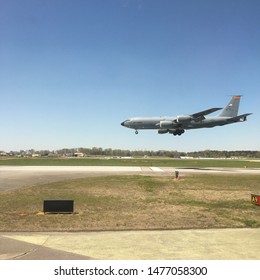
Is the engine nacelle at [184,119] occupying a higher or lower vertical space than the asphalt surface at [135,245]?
higher

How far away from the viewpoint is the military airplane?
225 ft

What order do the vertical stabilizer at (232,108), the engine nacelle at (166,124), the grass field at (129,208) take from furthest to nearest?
the vertical stabilizer at (232,108) → the engine nacelle at (166,124) → the grass field at (129,208)

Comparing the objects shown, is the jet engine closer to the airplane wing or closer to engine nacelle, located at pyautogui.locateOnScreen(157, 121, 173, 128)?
engine nacelle, located at pyautogui.locateOnScreen(157, 121, 173, 128)

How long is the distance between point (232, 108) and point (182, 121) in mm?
15956

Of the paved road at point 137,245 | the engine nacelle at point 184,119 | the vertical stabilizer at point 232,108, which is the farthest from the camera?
the vertical stabilizer at point 232,108

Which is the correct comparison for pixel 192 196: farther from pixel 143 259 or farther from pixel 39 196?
pixel 143 259

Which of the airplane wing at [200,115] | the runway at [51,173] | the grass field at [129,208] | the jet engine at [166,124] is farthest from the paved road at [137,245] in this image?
the jet engine at [166,124]

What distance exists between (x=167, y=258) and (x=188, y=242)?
2.22 meters

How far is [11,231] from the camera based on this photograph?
13844 millimetres

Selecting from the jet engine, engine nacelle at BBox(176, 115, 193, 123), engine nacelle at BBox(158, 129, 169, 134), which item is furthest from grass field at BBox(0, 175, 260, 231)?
engine nacelle at BBox(158, 129, 169, 134)

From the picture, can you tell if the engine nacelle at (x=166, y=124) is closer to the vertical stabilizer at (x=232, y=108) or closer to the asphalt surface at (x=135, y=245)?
the vertical stabilizer at (x=232, y=108)

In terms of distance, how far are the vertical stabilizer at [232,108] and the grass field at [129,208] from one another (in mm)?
47810

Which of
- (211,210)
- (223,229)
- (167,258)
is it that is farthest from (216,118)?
(167,258)

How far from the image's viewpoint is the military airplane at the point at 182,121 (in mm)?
68625
